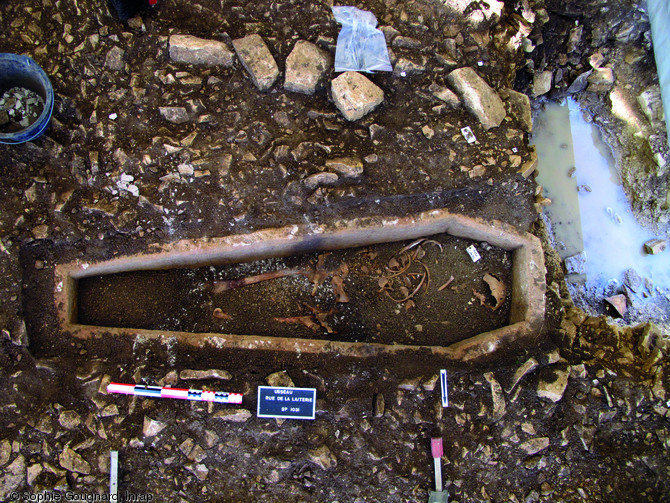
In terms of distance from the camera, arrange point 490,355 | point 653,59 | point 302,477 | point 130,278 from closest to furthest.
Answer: point 302,477
point 490,355
point 130,278
point 653,59

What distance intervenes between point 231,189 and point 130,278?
2.78ft

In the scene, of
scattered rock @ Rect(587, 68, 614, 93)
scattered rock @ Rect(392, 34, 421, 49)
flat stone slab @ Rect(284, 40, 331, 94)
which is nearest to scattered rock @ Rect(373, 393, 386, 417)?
flat stone slab @ Rect(284, 40, 331, 94)

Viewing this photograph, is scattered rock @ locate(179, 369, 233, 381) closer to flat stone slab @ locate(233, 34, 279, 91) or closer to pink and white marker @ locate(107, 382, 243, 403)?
pink and white marker @ locate(107, 382, 243, 403)

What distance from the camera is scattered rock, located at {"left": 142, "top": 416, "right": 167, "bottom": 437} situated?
86.7 inches

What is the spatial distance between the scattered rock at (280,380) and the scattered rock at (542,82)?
8.84 ft

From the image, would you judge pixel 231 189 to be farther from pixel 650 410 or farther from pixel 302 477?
pixel 650 410

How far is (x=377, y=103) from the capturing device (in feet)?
8.20

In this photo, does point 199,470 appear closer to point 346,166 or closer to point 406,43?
point 346,166

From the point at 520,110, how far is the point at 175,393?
2606mm

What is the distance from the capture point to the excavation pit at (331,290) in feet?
7.88

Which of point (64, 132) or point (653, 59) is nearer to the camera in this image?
point (64, 132)

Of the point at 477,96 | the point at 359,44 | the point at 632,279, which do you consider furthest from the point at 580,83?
the point at 359,44

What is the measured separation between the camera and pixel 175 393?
7.24 feet

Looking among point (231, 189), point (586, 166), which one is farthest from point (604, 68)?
point (231, 189)
